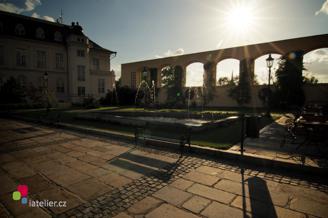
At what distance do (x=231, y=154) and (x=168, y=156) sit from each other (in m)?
1.57

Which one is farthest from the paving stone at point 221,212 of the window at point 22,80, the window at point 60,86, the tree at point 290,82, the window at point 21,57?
the window at point 21,57

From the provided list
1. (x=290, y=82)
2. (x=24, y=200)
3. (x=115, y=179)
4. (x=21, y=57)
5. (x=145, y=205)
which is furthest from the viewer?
(x=21, y=57)

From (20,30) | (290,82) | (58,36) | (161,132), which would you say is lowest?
(161,132)

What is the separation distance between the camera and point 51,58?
90.1ft

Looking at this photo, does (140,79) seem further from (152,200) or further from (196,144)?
(152,200)

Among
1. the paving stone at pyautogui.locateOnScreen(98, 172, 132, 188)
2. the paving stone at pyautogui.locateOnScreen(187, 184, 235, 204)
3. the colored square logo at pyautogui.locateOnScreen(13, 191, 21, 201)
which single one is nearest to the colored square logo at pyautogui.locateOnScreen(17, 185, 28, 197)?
the colored square logo at pyautogui.locateOnScreen(13, 191, 21, 201)

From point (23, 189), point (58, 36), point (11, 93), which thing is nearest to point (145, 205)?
point (23, 189)

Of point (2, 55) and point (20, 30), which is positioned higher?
point (20, 30)

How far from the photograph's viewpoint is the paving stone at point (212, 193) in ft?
9.04

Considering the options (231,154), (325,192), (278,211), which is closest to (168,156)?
(231,154)

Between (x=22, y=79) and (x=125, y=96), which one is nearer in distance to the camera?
(x=22, y=79)

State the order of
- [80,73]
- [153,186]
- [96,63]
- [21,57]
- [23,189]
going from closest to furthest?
1. [23,189]
2. [153,186]
3. [21,57]
4. [80,73]
5. [96,63]

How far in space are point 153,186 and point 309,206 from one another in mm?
2269

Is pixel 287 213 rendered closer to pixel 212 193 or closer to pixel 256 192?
pixel 256 192
